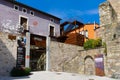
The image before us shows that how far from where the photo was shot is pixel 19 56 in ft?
56.1

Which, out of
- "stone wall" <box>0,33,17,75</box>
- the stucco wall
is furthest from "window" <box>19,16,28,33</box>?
"stone wall" <box>0,33,17,75</box>

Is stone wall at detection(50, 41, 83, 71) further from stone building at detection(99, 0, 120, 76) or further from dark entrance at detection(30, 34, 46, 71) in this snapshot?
stone building at detection(99, 0, 120, 76)

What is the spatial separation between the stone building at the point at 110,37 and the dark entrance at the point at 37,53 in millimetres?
7352

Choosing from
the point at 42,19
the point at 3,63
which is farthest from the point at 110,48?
the point at 42,19

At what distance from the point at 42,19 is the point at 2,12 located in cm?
613

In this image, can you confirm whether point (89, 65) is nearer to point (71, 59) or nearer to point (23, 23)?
point (71, 59)

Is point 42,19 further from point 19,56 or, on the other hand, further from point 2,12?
point 19,56

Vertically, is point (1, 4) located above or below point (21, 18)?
above

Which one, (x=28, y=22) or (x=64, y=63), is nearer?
(x=64, y=63)

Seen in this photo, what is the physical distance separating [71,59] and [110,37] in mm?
5952

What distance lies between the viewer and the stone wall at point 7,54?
15662 mm

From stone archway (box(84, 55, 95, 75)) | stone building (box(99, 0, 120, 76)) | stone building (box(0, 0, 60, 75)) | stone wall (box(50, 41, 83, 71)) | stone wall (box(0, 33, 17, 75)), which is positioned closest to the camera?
stone building (box(99, 0, 120, 76))

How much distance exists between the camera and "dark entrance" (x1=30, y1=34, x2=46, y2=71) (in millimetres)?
19500

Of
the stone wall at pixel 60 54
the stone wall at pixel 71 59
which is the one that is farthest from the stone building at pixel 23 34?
the stone wall at pixel 71 59
